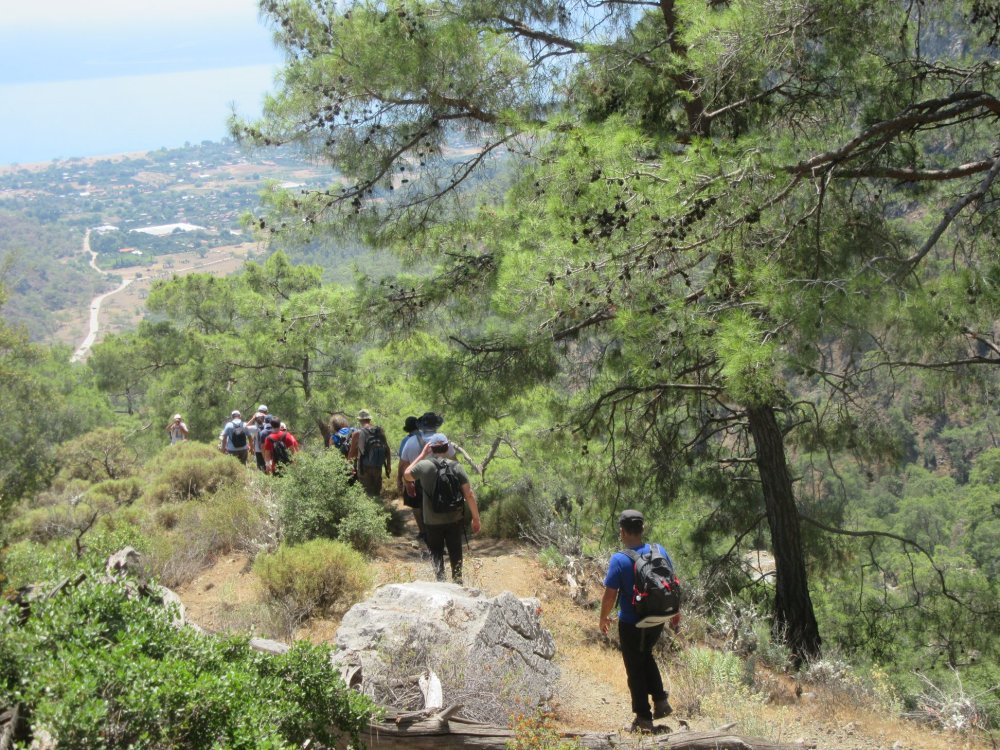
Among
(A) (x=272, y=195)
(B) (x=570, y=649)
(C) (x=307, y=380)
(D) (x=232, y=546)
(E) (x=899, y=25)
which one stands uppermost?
(E) (x=899, y=25)

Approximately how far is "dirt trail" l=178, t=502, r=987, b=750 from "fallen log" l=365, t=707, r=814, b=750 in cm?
61

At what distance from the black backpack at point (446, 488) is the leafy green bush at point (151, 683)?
8.55 ft

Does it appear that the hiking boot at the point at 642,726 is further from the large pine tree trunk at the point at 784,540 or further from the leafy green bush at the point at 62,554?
the large pine tree trunk at the point at 784,540

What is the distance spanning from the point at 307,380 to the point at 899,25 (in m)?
11.1

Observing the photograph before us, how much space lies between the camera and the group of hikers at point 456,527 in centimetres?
445

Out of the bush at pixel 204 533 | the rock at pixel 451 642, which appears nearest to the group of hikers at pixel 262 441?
the bush at pixel 204 533

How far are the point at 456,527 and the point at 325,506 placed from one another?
1.96 metres

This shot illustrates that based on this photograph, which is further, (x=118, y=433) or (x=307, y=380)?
(x=118, y=433)

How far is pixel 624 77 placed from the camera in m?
7.42

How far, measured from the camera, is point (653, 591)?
14.4ft

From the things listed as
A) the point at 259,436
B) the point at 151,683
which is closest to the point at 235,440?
the point at 259,436

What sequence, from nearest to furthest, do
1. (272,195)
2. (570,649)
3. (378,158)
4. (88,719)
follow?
(88,719) → (570,649) → (378,158) → (272,195)

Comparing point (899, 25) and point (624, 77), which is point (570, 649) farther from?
point (899, 25)

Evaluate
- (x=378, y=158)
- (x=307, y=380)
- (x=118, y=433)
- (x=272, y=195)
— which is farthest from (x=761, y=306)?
(x=118, y=433)
